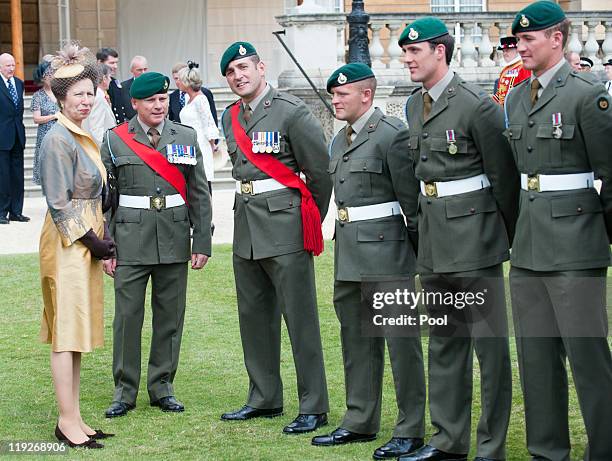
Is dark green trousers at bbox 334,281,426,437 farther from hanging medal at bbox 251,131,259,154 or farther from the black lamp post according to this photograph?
the black lamp post

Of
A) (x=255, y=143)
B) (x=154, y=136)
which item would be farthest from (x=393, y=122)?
(x=154, y=136)

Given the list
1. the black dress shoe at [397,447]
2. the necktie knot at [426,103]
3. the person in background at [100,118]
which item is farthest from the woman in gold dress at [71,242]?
the person in background at [100,118]

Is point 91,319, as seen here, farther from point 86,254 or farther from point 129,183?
point 129,183

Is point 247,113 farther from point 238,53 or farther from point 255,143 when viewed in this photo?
point 238,53

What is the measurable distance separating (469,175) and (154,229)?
2.14 metres

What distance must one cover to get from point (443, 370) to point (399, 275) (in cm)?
60

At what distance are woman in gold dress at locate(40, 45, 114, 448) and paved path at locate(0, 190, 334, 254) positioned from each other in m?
7.04

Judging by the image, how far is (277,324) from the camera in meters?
7.36

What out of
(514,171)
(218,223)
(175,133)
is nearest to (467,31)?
(218,223)

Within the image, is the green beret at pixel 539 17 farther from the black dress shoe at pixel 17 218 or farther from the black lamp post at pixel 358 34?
the black dress shoe at pixel 17 218

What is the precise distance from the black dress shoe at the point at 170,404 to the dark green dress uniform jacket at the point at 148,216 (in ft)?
2.66

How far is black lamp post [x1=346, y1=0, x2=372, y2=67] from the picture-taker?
1609 centimetres

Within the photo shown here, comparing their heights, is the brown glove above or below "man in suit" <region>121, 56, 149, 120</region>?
below

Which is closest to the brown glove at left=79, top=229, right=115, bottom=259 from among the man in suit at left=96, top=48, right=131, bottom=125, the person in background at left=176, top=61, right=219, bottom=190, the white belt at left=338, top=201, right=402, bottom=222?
the white belt at left=338, top=201, right=402, bottom=222
